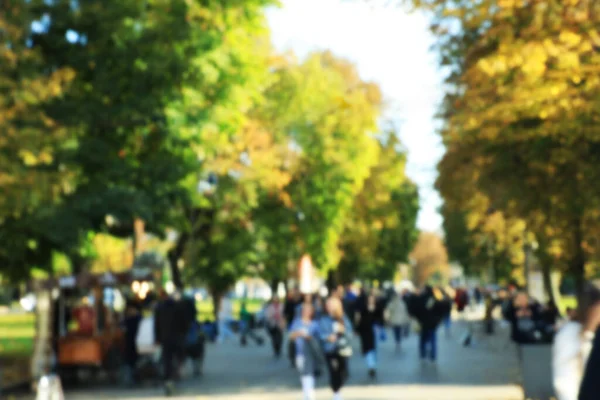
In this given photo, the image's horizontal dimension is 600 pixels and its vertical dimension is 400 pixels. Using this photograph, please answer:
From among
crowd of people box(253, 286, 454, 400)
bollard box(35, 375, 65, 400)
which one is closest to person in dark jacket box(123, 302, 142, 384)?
crowd of people box(253, 286, 454, 400)

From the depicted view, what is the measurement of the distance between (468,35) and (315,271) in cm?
4215

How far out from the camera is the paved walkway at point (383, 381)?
2033cm

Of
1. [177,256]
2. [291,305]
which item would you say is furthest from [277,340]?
[177,256]

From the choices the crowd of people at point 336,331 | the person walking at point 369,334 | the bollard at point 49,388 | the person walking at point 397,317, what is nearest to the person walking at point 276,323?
the crowd of people at point 336,331

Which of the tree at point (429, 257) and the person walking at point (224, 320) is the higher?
the tree at point (429, 257)

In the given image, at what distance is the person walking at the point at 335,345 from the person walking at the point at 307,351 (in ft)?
1.00

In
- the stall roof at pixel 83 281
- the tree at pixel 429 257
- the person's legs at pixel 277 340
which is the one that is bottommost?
the person's legs at pixel 277 340

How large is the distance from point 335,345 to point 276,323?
16.3 metres

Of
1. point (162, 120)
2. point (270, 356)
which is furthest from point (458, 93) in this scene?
point (270, 356)

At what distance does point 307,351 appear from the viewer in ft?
57.0

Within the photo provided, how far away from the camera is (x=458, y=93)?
23.6 meters

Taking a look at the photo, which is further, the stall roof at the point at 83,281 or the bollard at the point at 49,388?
the stall roof at the point at 83,281

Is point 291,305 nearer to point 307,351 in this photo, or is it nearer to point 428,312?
point 428,312

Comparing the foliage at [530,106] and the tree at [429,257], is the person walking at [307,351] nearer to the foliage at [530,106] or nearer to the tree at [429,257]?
the foliage at [530,106]
